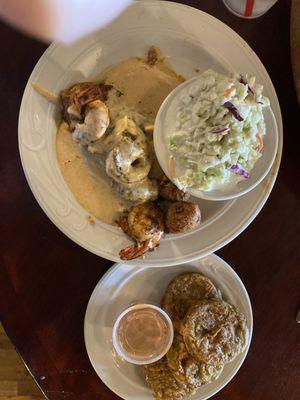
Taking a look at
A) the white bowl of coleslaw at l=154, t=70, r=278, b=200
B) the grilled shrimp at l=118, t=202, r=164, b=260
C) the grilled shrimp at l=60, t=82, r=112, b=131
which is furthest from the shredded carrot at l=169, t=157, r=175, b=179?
the grilled shrimp at l=60, t=82, r=112, b=131

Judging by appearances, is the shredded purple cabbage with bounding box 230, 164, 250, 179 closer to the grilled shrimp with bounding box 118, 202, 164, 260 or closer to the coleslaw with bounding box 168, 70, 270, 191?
the coleslaw with bounding box 168, 70, 270, 191

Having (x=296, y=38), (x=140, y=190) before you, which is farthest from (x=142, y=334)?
(x=296, y=38)

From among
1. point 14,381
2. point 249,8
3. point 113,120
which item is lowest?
point 14,381

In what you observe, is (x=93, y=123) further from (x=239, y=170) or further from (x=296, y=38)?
(x=296, y=38)

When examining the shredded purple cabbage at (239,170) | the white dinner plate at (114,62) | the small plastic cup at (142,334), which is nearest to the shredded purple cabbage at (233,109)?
the shredded purple cabbage at (239,170)

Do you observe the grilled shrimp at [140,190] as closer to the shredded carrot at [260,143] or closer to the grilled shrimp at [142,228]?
the grilled shrimp at [142,228]
